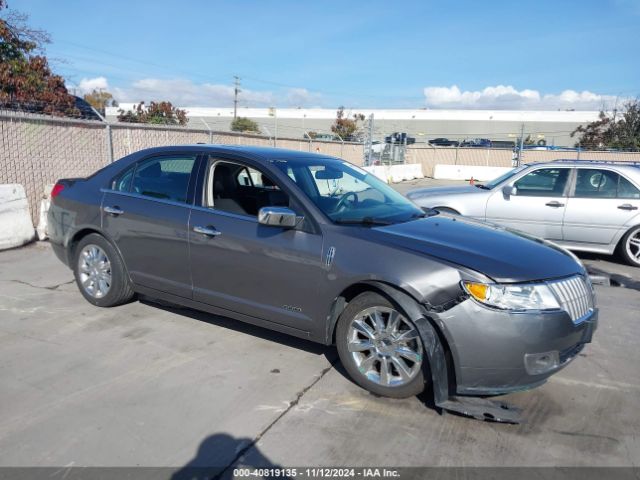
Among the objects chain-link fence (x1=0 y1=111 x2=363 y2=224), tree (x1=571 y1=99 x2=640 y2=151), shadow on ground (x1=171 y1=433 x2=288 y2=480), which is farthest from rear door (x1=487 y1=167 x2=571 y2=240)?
tree (x1=571 y1=99 x2=640 y2=151)

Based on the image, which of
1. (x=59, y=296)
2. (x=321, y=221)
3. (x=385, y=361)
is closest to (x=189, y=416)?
(x=385, y=361)

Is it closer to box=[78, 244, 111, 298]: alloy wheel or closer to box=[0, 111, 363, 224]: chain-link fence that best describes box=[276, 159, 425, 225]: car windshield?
box=[78, 244, 111, 298]: alloy wheel

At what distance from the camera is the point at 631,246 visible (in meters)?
7.80

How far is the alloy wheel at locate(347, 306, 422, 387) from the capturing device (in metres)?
3.51

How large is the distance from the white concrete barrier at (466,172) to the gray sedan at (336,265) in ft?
86.2

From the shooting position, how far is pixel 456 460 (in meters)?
2.98

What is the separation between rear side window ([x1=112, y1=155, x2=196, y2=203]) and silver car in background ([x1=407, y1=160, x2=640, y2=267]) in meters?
4.53

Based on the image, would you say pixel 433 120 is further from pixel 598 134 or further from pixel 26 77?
pixel 26 77

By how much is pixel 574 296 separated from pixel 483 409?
3.24ft

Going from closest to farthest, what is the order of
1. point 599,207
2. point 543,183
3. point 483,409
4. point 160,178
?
point 483,409
point 160,178
point 599,207
point 543,183

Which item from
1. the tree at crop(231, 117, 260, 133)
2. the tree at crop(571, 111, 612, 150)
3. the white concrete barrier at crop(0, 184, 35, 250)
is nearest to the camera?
the white concrete barrier at crop(0, 184, 35, 250)

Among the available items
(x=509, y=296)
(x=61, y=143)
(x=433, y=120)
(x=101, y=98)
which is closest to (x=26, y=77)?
(x=61, y=143)

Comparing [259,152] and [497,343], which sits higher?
[259,152]

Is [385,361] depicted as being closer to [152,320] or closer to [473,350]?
[473,350]
